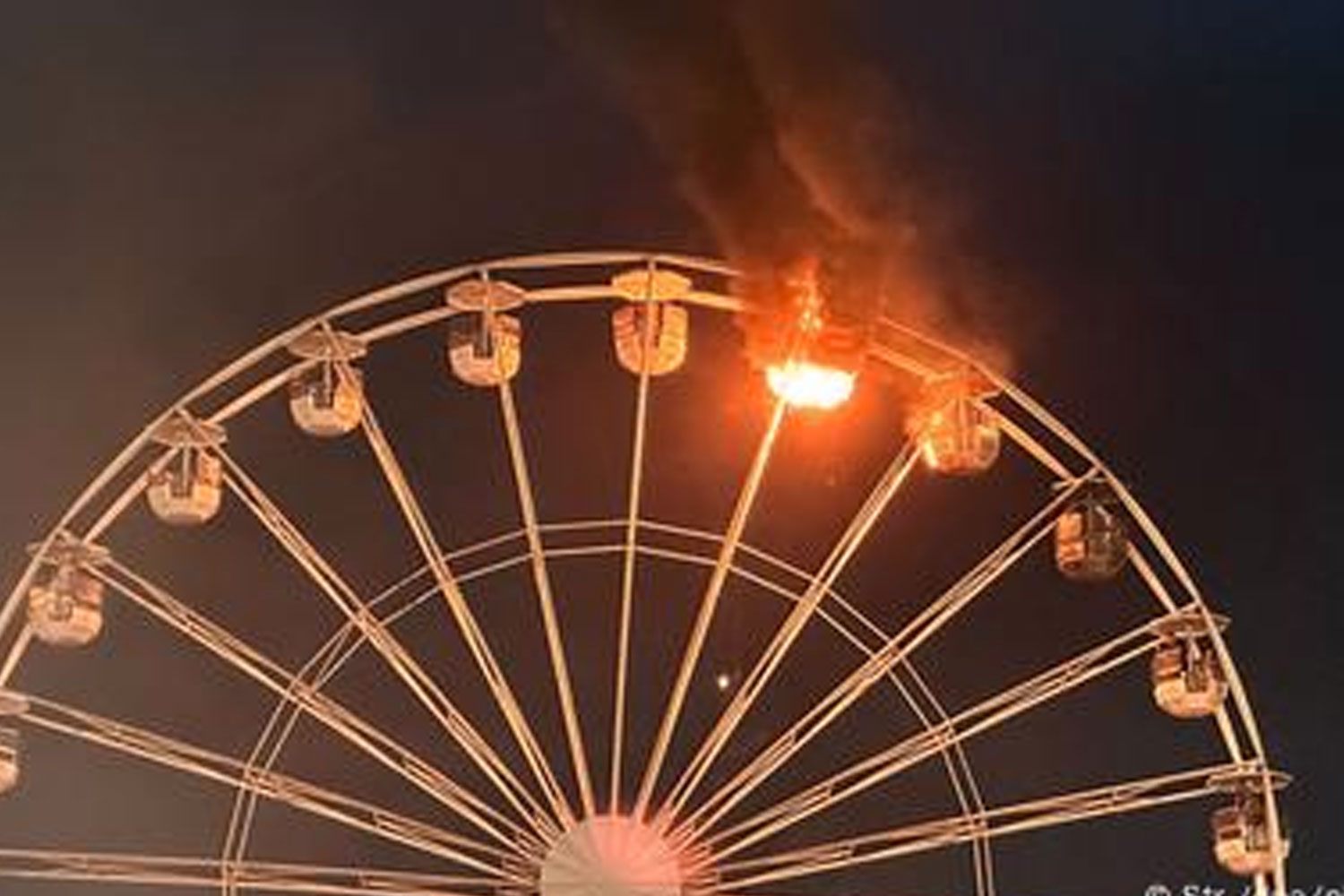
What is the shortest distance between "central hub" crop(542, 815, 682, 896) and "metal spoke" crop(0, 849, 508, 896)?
0.34 feet

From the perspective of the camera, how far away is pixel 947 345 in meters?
3.04

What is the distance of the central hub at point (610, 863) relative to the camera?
3.00 meters

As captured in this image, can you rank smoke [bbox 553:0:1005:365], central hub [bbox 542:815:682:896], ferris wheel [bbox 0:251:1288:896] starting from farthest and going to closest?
ferris wheel [bbox 0:251:1288:896] → central hub [bbox 542:815:682:896] → smoke [bbox 553:0:1005:365]

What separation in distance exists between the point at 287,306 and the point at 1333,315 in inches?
76.0

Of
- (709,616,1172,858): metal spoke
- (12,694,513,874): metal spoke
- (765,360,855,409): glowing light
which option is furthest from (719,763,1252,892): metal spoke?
(765,360,855,409): glowing light

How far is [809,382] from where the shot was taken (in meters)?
2.82

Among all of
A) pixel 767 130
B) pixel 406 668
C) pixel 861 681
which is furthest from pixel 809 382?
pixel 406 668

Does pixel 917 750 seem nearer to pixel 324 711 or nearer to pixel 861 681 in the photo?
pixel 861 681

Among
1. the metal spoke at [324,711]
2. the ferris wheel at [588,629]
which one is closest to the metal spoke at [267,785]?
the metal spoke at [324,711]

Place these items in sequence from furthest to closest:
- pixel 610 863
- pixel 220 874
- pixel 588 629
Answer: pixel 588 629 < pixel 220 874 < pixel 610 863

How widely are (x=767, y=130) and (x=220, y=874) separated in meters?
1.56

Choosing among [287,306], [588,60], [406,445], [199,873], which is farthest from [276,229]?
[199,873]

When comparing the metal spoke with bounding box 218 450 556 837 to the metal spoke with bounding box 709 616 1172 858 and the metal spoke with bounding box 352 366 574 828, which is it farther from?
the metal spoke with bounding box 709 616 1172 858

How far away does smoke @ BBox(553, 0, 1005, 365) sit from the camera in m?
2.75
